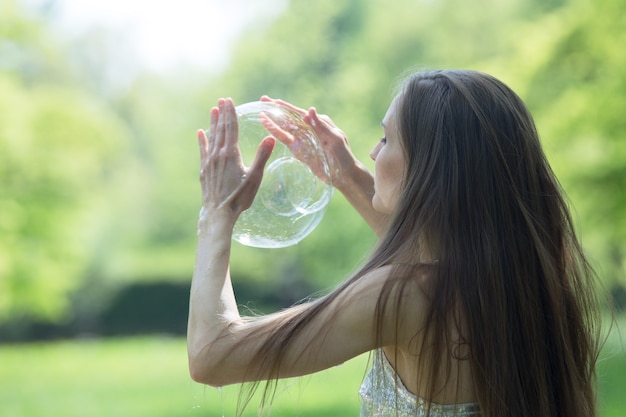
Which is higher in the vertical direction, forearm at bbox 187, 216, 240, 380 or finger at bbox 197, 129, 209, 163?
finger at bbox 197, 129, 209, 163

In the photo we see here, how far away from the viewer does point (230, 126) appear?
217 centimetres

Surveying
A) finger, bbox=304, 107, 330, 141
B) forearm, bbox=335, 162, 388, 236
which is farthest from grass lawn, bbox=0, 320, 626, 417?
finger, bbox=304, 107, 330, 141

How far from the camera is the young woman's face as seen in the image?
6.86ft

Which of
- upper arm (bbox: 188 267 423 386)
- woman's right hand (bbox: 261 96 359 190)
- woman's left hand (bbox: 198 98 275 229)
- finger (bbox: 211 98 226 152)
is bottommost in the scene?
upper arm (bbox: 188 267 423 386)

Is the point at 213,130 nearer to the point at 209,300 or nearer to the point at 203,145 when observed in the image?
the point at 203,145

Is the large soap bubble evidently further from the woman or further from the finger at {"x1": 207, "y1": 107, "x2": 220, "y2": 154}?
the woman

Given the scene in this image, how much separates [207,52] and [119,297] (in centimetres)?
876

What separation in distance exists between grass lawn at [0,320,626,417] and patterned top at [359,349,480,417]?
5109mm

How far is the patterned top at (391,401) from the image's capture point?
1.94 meters

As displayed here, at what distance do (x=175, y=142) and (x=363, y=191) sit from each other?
78.2 ft

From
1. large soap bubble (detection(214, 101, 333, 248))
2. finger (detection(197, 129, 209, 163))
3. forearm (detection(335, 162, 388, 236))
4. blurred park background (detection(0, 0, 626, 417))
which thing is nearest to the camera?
finger (detection(197, 129, 209, 163))

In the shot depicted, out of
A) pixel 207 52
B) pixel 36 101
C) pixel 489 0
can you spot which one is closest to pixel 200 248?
pixel 36 101

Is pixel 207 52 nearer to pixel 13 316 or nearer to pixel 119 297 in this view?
pixel 119 297

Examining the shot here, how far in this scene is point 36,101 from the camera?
20.1 m
